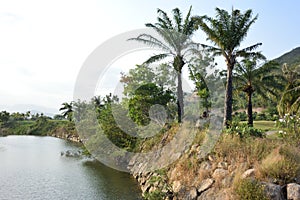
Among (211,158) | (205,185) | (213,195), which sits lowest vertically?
(213,195)

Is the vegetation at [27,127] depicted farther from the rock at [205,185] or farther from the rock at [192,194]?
the rock at [205,185]

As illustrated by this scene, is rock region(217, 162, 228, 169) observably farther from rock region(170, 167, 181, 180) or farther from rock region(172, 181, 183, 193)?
rock region(170, 167, 181, 180)

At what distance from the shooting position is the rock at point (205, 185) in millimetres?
10047

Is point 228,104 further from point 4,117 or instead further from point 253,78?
point 4,117

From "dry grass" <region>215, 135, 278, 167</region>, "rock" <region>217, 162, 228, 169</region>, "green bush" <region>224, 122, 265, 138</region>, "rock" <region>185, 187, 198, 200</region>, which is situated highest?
"green bush" <region>224, 122, 265, 138</region>

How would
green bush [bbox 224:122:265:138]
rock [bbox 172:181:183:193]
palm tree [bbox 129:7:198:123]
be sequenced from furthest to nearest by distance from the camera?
1. palm tree [bbox 129:7:198:123]
2. green bush [bbox 224:122:265:138]
3. rock [bbox 172:181:183:193]

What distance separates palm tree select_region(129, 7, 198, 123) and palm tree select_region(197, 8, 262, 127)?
6.83 ft

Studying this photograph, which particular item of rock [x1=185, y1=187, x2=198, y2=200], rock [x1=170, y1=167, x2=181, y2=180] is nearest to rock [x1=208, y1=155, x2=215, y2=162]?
rock [x1=185, y1=187, x2=198, y2=200]

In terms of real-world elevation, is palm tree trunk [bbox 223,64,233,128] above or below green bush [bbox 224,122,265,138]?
above

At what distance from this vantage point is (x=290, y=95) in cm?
1638

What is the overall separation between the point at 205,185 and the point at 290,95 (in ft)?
30.9

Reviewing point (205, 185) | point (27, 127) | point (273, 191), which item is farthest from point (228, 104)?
point (27, 127)

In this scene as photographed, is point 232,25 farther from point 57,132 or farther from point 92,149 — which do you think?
point 57,132

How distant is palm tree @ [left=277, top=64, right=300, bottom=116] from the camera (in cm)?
1352
